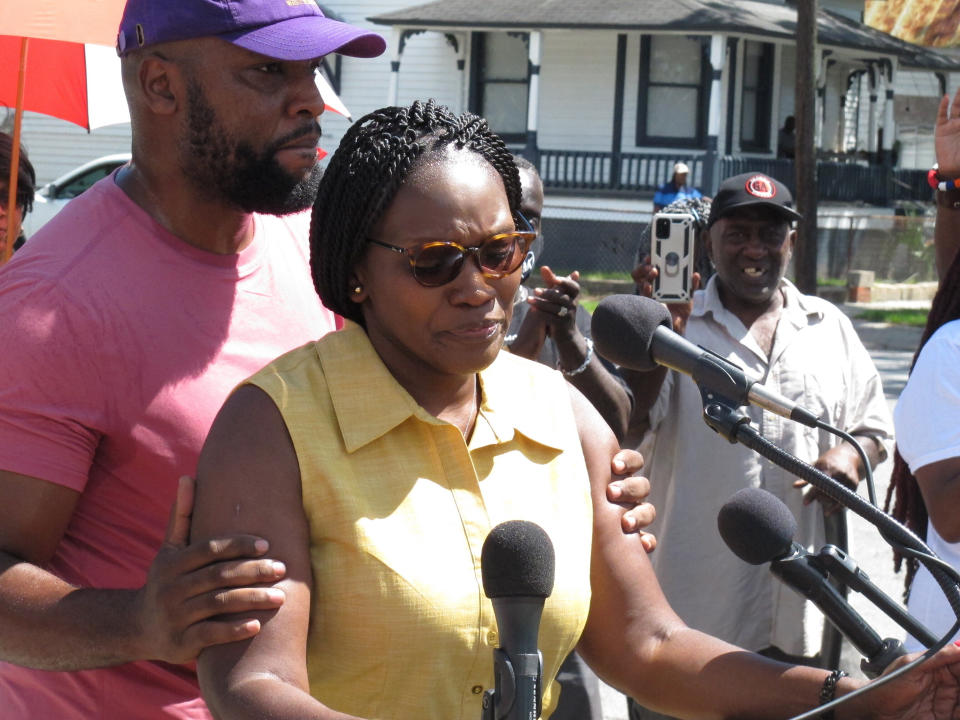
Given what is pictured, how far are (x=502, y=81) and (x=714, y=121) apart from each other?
4.67 m

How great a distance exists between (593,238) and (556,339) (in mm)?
20417

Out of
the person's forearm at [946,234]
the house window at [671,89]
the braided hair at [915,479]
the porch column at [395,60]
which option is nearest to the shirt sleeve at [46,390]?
the braided hair at [915,479]

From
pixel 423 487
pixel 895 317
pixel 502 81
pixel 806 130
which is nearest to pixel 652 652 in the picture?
pixel 423 487

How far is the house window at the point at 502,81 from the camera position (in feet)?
88.8

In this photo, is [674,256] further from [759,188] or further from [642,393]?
[642,393]

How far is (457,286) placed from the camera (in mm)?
2215

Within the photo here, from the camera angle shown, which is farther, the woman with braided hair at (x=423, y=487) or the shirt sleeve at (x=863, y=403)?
the shirt sleeve at (x=863, y=403)

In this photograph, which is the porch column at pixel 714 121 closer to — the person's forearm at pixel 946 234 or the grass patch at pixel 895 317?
the grass patch at pixel 895 317

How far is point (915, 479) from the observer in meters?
4.10

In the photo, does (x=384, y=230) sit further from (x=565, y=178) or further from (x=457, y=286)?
(x=565, y=178)

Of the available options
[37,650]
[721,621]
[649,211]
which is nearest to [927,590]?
[721,621]

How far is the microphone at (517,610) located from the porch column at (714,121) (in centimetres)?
2315

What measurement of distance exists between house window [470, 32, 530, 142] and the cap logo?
2184 cm

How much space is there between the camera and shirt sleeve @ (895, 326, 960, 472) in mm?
3496
